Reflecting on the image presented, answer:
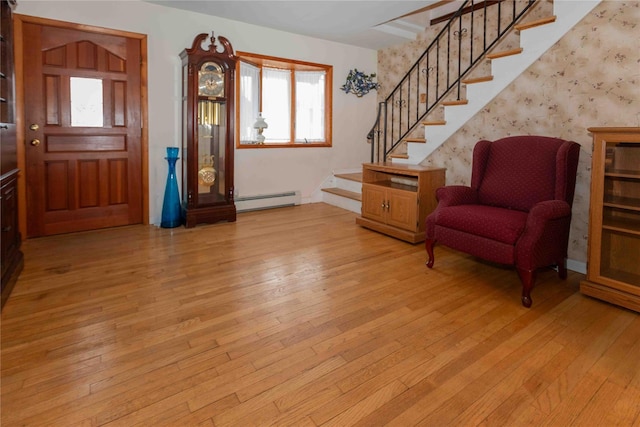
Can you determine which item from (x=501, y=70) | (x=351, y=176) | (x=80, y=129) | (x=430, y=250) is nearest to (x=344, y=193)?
(x=351, y=176)

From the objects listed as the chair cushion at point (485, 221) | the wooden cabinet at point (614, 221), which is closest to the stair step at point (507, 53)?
the wooden cabinet at point (614, 221)

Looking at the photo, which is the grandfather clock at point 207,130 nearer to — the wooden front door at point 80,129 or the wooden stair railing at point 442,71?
the wooden front door at point 80,129

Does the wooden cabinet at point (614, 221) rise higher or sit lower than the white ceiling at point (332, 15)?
lower

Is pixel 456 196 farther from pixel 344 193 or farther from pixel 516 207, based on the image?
pixel 344 193

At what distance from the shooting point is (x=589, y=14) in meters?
2.92

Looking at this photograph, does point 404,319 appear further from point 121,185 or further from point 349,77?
point 349,77

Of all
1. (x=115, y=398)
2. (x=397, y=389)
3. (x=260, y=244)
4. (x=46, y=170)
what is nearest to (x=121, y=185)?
(x=46, y=170)

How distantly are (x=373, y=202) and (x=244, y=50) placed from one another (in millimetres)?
2505

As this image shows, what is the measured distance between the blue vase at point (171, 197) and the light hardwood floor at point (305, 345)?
3.35 feet

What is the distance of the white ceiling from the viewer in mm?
4188

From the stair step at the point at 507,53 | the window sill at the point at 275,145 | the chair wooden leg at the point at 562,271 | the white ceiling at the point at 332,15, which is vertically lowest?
the chair wooden leg at the point at 562,271

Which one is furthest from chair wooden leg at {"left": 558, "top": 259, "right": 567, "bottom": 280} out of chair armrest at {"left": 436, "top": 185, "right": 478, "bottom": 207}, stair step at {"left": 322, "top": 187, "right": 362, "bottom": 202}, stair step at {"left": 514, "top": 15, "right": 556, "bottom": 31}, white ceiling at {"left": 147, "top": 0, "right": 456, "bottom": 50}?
white ceiling at {"left": 147, "top": 0, "right": 456, "bottom": 50}

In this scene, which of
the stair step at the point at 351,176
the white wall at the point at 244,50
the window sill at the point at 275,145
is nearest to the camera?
the white wall at the point at 244,50

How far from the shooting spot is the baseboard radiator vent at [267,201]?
5.23 metres
